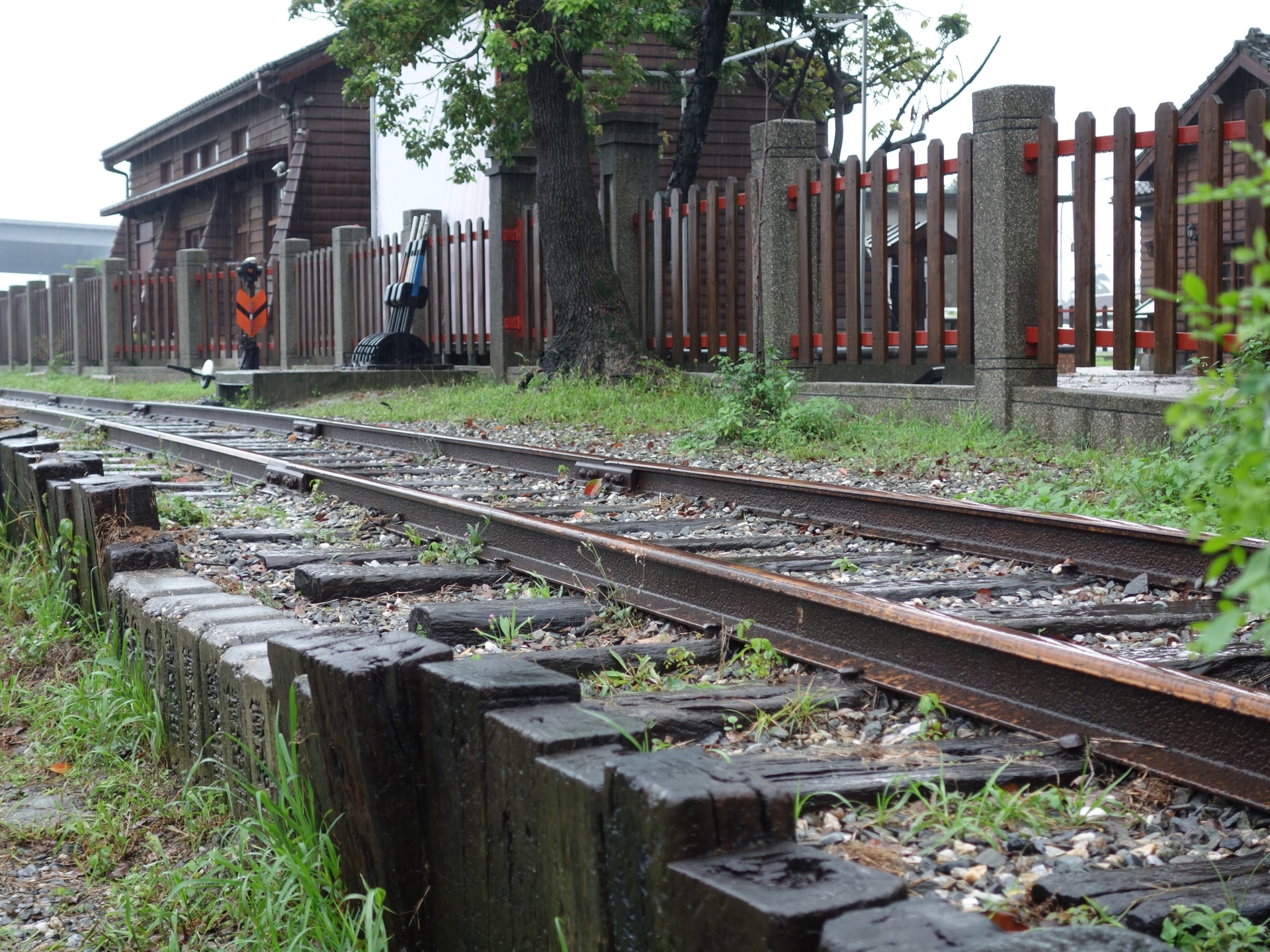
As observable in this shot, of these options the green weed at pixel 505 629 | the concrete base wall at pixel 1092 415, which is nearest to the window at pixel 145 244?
the concrete base wall at pixel 1092 415

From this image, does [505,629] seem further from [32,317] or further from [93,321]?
[32,317]

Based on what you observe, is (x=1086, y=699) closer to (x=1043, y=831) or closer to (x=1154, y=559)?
(x=1043, y=831)

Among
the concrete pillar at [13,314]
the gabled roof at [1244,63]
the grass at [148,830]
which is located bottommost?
the grass at [148,830]

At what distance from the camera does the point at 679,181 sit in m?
17.2

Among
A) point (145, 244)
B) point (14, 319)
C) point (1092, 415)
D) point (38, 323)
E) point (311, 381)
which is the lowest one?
point (1092, 415)

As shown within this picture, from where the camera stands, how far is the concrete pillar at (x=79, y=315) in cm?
3066

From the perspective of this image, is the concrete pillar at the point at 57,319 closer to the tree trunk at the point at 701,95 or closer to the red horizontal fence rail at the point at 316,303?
the red horizontal fence rail at the point at 316,303

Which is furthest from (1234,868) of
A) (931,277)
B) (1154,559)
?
(931,277)

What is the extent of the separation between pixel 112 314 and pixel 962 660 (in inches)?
1143

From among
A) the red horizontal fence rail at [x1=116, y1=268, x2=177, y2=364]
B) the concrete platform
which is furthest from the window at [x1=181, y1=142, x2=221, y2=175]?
the concrete platform

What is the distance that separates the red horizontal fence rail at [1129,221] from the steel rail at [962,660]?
4538mm

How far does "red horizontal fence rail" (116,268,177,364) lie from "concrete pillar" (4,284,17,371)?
886 cm

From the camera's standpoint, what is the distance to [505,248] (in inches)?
682

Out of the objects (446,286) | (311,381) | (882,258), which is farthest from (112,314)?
(882,258)
